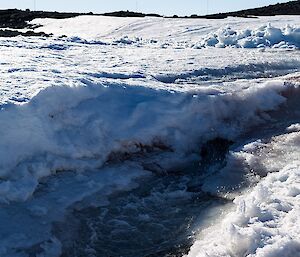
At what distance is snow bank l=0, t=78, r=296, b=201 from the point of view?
18.4 ft

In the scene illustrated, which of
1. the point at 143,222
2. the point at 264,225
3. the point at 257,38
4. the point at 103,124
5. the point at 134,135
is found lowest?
the point at 143,222

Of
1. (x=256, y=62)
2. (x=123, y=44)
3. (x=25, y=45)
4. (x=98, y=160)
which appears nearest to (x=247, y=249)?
(x=98, y=160)

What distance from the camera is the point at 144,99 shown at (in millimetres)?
7367

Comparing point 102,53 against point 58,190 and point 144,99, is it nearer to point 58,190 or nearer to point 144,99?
point 144,99

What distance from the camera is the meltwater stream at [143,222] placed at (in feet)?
15.4

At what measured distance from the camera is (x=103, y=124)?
660cm

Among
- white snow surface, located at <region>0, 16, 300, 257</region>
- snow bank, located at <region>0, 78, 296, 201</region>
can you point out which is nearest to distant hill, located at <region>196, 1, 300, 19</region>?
white snow surface, located at <region>0, 16, 300, 257</region>

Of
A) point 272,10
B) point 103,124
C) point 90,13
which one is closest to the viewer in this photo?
point 103,124

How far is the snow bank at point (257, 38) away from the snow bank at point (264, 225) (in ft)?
32.5

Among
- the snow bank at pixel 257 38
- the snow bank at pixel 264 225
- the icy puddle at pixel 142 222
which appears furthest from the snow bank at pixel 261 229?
the snow bank at pixel 257 38

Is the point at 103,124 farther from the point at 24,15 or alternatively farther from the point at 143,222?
the point at 24,15

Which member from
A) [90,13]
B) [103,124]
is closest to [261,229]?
[103,124]

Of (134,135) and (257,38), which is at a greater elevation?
(257,38)

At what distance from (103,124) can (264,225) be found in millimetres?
2900
